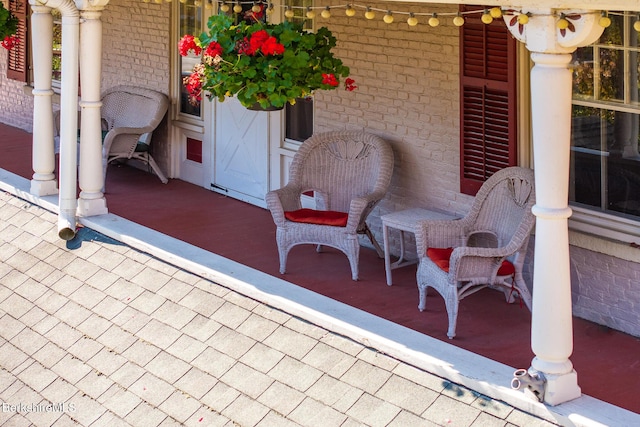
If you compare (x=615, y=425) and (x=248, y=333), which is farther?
(x=248, y=333)

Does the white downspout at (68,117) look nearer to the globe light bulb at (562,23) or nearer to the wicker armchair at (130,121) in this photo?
the wicker armchair at (130,121)

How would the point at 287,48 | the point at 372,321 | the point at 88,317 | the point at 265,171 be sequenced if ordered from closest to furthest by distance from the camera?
the point at 372,321 < the point at 287,48 < the point at 88,317 < the point at 265,171

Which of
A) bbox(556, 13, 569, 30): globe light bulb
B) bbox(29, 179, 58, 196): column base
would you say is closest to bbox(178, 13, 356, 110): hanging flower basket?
bbox(556, 13, 569, 30): globe light bulb

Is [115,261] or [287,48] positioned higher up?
[287,48]

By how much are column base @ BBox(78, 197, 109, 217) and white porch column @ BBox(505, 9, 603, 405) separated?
15.7 ft

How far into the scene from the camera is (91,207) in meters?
9.57

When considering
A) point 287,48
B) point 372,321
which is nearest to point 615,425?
point 372,321

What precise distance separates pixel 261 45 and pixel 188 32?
3.83 metres

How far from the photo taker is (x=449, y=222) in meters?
7.77

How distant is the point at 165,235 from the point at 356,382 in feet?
9.90

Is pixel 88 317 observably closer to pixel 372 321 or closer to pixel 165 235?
pixel 165 235

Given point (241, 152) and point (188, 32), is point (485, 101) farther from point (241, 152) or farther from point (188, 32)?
point (188, 32)

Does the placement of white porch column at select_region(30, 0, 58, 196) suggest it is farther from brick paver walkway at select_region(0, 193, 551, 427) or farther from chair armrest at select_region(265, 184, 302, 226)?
chair armrest at select_region(265, 184, 302, 226)

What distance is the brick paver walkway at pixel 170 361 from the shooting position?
6328mm
